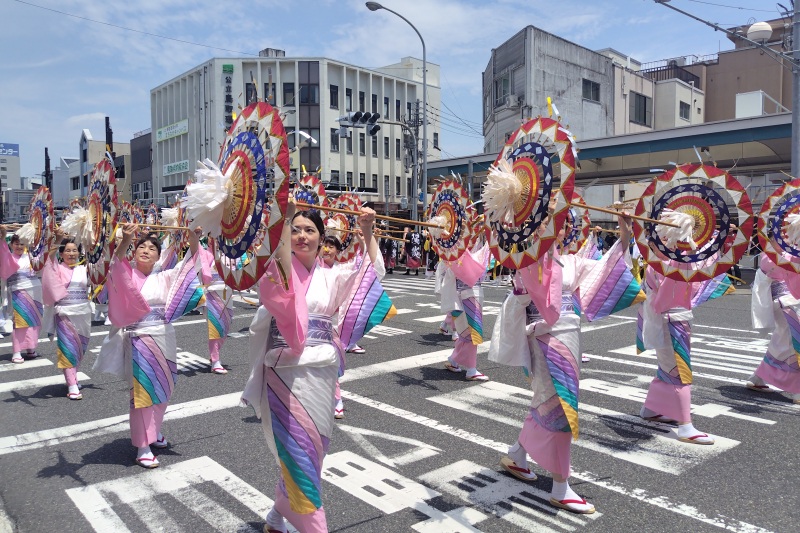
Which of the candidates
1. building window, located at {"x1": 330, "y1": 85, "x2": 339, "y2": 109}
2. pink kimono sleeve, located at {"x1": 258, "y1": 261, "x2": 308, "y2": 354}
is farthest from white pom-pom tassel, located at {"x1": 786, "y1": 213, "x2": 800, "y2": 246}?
building window, located at {"x1": 330, "y1": 85, "x2": 339, "y2": 109}

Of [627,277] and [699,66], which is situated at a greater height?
[699,66]

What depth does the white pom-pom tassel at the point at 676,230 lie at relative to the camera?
14.8 feet

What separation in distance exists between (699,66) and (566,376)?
132 feet

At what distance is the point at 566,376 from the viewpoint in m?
4.02

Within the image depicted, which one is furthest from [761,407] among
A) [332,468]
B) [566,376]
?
[332,468]

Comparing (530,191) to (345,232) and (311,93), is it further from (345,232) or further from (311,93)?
(311,93)

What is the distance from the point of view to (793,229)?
5883mm

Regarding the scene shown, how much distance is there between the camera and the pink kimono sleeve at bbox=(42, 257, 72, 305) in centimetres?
687

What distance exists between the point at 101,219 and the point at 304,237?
211cm

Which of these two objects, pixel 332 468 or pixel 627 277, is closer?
pixel 332 468

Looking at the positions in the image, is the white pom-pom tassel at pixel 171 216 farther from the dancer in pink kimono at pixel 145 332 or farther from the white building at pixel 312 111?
the white building at pixel 312 111

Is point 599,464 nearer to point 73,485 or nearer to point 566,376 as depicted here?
point 566,376

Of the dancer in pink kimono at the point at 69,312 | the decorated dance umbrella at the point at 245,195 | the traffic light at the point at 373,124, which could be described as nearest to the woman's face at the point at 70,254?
the dancer in pink kimono at the point at 69,312

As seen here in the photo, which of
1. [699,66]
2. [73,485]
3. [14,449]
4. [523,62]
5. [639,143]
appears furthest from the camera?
[699,66]
